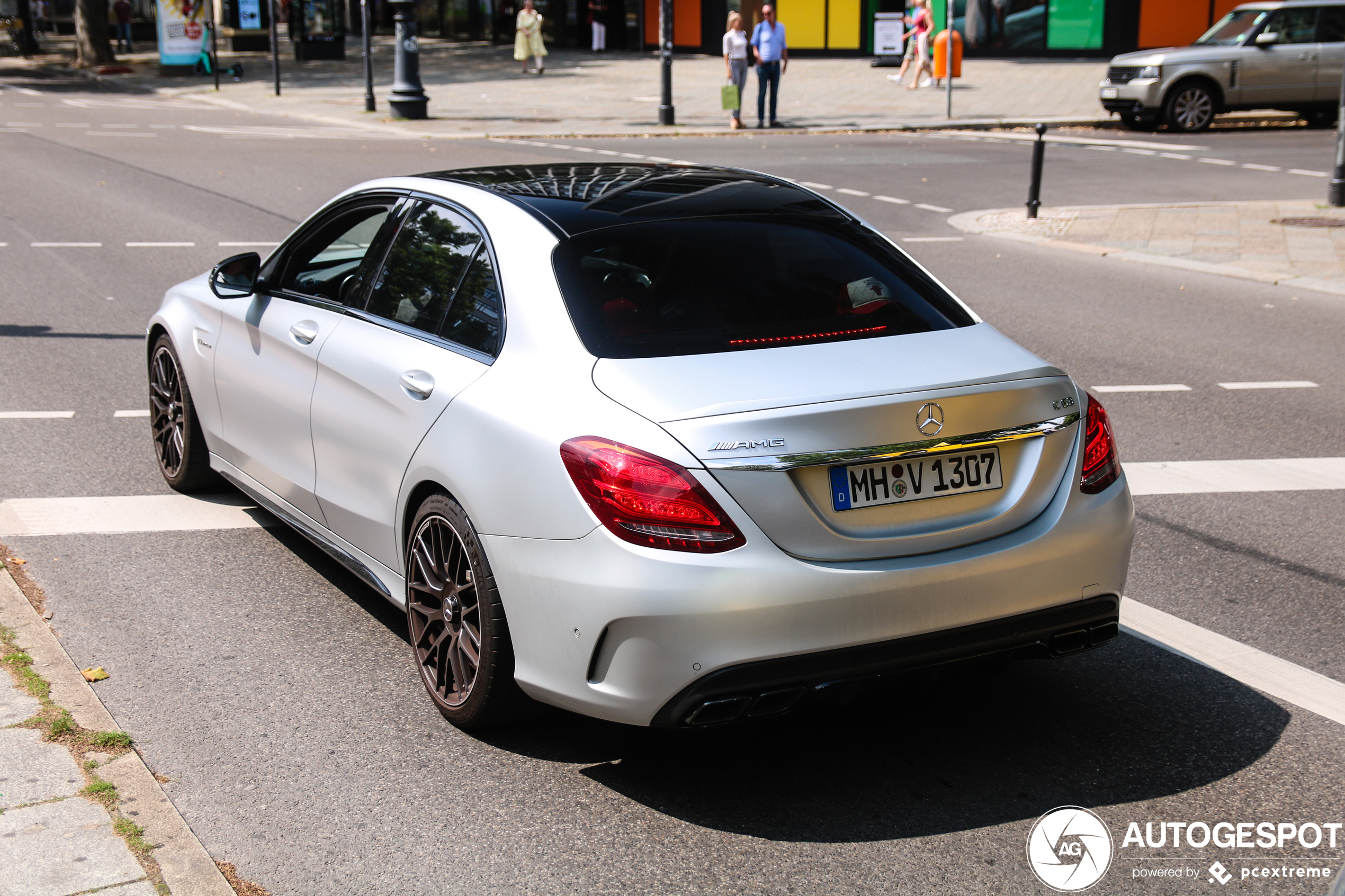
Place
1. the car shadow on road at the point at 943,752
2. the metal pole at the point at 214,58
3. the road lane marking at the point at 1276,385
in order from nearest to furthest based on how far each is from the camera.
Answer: the car shadow on road at the point at 943,752, the road lane marking at the point at 1276,385, the metal pole at the point at 214,58

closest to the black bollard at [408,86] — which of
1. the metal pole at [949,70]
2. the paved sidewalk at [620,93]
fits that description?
the paved sidewalk at [620,93]

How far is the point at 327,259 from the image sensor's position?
5.27 m

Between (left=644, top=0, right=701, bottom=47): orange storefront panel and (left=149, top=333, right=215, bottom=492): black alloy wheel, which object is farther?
(left=644, top=0, right=701, bottom=47): orange storefront panel

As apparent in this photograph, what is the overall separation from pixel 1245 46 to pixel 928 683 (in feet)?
79.5

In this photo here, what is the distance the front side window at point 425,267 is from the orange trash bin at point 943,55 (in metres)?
29.2

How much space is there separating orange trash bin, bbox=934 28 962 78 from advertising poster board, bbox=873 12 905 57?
7.47 ft

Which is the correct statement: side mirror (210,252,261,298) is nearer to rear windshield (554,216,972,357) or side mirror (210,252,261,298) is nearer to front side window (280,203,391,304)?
front side window (280,203,391,304)

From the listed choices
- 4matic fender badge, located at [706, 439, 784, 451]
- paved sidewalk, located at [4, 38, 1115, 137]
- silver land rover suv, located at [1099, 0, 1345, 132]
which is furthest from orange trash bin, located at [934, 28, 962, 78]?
4matic fender badge, located at [706, 439, 784, 451]

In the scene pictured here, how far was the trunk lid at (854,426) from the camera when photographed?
329 cm

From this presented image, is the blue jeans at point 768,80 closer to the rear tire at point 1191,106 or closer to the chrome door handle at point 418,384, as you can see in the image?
the rear tire at point 1191,106

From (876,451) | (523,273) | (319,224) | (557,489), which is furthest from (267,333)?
(876,451)

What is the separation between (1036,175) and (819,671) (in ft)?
40.2

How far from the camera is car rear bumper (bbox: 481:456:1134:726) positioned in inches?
127

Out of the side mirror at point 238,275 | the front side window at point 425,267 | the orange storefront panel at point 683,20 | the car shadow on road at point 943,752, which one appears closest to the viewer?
the car shadow on road at point 943,752
